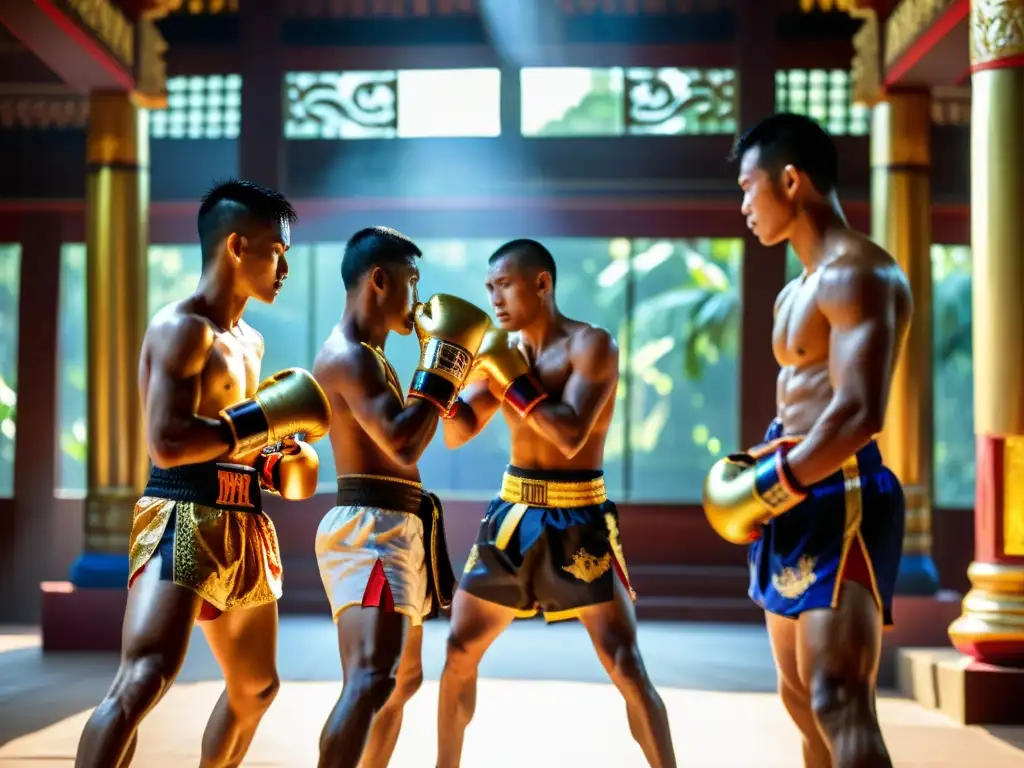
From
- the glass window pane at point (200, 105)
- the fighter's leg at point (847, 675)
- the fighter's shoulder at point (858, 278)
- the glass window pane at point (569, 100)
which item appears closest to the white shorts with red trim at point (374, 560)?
the fighter's leg at point (847, 675)

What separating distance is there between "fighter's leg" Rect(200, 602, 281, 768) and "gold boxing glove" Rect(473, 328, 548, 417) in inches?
34.4

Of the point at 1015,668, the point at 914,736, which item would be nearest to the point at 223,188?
the point at 914,736

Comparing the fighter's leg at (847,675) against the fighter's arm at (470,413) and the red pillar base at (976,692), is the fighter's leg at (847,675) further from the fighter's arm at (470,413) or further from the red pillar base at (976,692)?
the red pillar base at (976,692)

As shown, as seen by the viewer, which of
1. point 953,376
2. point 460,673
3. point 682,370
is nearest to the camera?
point 460,673

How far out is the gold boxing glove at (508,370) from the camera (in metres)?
3.35

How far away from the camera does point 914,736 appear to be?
177 inches

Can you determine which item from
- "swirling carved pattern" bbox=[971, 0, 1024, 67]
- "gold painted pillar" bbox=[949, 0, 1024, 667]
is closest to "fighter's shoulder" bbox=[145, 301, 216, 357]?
"gold painted pillar" bbox=[949, 0, 1024, 667]

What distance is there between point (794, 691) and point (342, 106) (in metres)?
6.15

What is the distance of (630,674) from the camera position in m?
3.19

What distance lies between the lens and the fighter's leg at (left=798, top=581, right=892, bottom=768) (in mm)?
2463

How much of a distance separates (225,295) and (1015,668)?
339cm

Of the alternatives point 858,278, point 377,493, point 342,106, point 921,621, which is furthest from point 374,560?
point 342,106

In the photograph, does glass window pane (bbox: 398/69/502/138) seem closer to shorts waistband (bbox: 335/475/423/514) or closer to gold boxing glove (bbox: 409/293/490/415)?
gold boxing glove (bbox: 409/293/490/415)

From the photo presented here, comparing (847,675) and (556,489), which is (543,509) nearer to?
(556,489)
